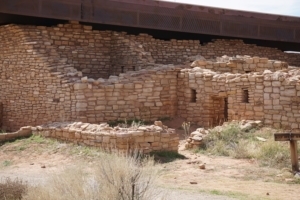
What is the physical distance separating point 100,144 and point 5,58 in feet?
25.4

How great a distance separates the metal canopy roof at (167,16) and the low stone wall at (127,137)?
22.2 feet

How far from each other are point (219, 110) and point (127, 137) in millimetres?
5242

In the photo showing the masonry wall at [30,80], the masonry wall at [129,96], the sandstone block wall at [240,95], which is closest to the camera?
the sandstone block wall at [240,95]

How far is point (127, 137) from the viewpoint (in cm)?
1090

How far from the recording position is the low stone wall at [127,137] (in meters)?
10.9

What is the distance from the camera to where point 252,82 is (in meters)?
13.5

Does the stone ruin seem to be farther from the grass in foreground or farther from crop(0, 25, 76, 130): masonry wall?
the grass in foreground

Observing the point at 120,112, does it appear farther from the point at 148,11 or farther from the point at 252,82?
the point at 148,11

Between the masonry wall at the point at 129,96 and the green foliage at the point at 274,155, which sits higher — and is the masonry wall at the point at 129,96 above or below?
above

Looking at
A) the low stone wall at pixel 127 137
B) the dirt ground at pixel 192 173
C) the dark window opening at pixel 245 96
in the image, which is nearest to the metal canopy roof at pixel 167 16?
the dirt ground at pixel 192 173

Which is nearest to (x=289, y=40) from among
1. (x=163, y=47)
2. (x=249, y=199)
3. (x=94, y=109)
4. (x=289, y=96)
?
(x=163, y=47)

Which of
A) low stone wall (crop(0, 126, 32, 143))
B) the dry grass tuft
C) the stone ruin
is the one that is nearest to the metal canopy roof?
the stone ruin

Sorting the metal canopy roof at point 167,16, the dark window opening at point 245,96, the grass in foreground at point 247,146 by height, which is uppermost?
the metal canopy roof at point 167,16

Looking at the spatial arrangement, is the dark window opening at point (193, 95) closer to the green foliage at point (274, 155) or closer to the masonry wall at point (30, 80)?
the masonry wall at point (30, 80)
